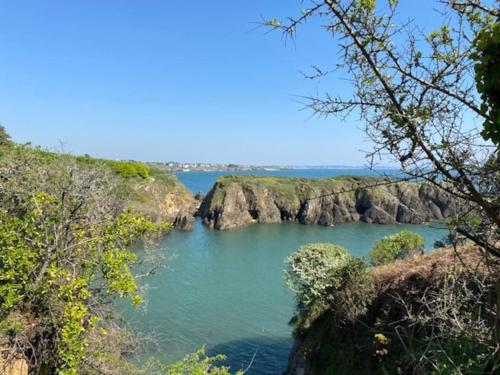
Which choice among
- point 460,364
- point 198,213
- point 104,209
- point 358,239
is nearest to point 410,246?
point 104,209

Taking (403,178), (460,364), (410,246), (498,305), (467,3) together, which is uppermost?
(467,3)

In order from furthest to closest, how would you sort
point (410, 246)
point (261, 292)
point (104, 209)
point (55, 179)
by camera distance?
point (261, 292) → point (410, 246) → point (55, 179) → point (104, 209)

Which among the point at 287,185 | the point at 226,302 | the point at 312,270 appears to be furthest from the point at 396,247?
the point at 287,185

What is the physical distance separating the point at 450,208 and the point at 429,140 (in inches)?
35.3

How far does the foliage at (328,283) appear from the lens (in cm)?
1441

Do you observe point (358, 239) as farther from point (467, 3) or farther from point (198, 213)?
point (467, 3)

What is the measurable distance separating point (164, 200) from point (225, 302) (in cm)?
3768

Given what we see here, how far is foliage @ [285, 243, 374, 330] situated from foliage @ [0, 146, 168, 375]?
7.66 metres

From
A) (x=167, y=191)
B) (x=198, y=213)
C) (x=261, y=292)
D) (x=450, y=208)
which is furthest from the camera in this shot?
(x=198, y=213)

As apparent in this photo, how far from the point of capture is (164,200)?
64250 millimetres

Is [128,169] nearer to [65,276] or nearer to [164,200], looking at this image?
[164,200]

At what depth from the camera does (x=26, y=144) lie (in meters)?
21.1

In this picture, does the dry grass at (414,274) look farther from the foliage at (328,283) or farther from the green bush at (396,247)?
the green bush at (396,247)

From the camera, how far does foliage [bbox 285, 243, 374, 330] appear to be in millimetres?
14413
